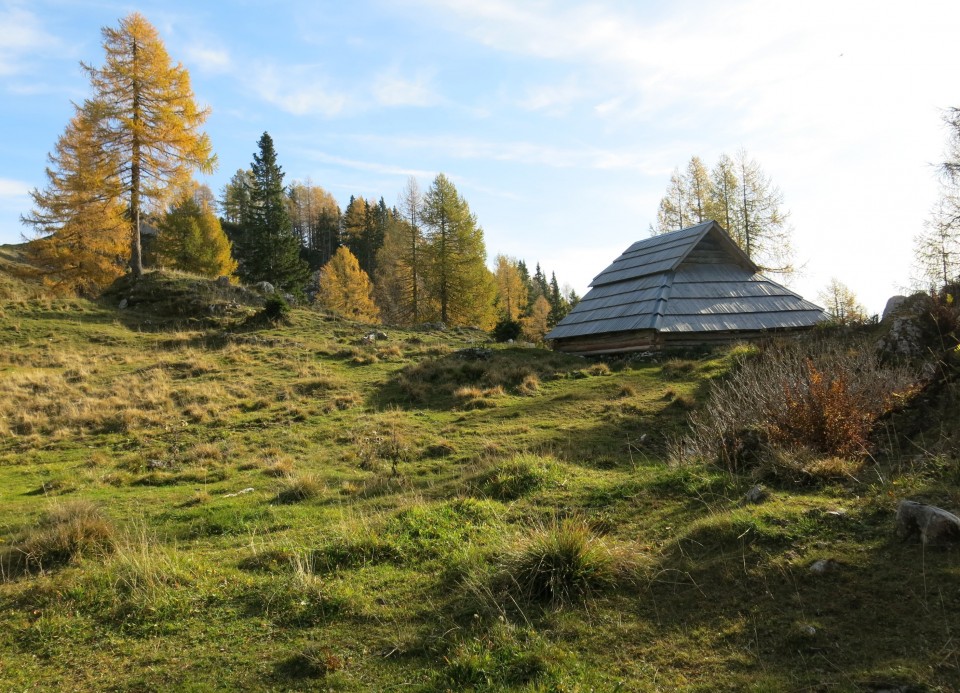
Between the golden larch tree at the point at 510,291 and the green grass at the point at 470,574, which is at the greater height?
the golden larch tree at the point at 510,291

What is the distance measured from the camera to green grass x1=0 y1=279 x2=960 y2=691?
3664 millimetres

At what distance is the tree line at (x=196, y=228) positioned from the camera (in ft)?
90.9

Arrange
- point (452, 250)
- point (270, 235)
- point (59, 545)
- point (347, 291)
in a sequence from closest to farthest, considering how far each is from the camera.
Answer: point (59, 545)
point (452, 250)
point (270, 235)
point (347, 291)

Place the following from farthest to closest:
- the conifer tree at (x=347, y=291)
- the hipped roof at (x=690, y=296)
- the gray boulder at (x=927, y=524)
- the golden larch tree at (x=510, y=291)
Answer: the golden larch tree at (x=510, y=291) → the conifer tree at (x=347, y=291) → the hipped roof at (x=690, y=296) → the gray boulder at (x=927, y=524)

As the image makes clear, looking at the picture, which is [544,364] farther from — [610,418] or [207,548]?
[207,548]

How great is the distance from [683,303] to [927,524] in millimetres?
20062

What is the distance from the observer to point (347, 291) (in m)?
51.9

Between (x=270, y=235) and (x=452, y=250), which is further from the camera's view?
(x=270, y=235)

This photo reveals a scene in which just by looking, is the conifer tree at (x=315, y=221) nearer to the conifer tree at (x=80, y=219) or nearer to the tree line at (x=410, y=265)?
the tree line at (x=410, y=265)

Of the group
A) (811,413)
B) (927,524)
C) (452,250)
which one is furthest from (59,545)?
(452,250)

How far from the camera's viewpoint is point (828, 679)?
10.5 ft

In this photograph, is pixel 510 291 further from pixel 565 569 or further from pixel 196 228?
pixel 565 569

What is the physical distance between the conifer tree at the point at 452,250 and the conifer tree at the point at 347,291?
10.5 metres

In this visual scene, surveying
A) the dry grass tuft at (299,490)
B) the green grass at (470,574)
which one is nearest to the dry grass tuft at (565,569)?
the green grass at (470,574)
